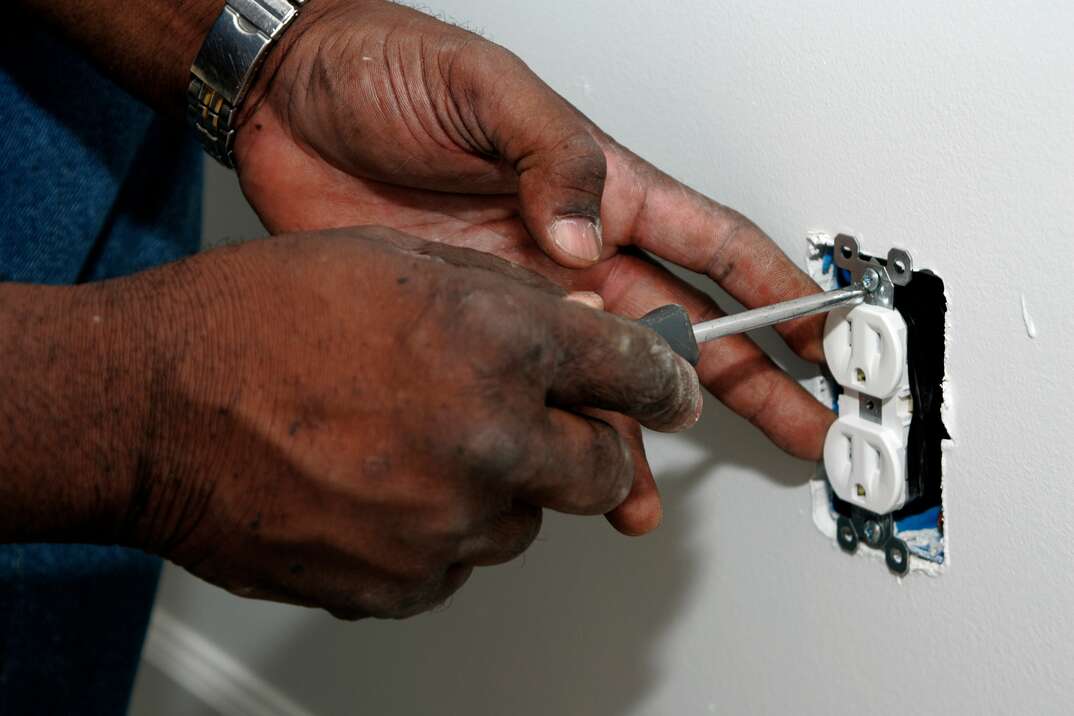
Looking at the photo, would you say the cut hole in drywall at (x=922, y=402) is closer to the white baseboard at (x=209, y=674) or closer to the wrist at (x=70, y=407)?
the wrist at (x=70, y=407)

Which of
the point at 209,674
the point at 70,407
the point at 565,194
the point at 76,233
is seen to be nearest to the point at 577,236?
the point at 565,194

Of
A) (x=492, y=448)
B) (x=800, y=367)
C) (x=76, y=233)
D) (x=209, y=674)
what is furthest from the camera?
(x=209, y=674)

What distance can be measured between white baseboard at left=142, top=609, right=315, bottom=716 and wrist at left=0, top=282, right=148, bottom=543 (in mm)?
822

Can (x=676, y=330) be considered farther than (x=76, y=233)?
No

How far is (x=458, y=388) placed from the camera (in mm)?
426

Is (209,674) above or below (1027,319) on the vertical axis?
below

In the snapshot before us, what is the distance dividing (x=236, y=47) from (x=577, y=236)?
292mm

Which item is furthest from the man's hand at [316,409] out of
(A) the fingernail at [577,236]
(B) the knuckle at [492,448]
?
(A) the fingernail at [577,236]

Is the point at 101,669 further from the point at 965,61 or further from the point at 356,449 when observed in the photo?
the point at 965,61

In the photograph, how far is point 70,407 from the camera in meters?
0.45

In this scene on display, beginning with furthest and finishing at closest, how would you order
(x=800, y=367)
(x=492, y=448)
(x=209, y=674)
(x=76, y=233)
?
(x=209, y=674) < (x=76, y=233) < (x=800, y=367) < (x=492, y=448)

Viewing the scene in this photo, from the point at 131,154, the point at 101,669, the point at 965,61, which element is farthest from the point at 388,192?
the point at 101,669

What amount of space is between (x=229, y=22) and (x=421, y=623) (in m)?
0.60

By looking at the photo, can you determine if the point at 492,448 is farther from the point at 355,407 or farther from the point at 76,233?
the point at 76,233
